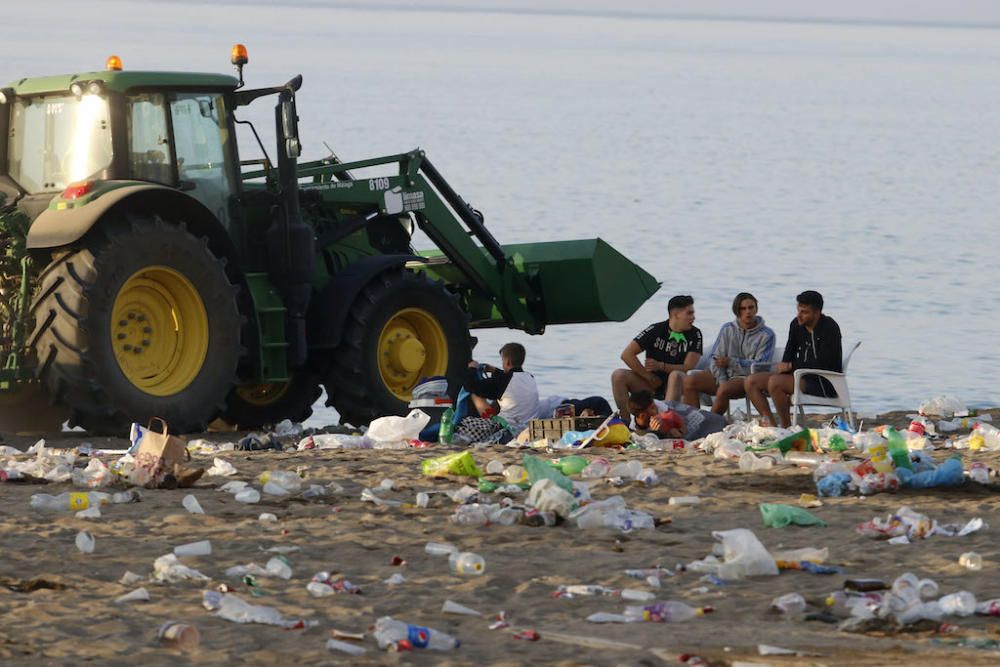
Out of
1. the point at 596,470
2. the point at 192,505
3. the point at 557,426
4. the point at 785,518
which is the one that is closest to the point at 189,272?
the point at 557,426

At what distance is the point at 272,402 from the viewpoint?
505 inches

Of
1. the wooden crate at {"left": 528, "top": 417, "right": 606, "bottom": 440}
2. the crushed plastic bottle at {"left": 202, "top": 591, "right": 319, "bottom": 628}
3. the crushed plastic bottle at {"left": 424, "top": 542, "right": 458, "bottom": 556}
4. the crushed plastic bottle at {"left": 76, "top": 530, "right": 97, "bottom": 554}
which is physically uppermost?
the wooden crate at {"left": 528, "top": 417, "right": 606, "bottom": 440}

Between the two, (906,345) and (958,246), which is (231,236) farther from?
(958,246)

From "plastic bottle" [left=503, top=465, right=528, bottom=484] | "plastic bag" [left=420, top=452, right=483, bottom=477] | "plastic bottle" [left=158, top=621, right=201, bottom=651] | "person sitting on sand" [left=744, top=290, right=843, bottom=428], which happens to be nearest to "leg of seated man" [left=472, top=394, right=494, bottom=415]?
"person sitting on sand" [left=744, top=290, right=843, bottom=428]

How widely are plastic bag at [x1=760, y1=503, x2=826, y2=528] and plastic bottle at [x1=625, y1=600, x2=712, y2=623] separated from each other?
1.56 meters

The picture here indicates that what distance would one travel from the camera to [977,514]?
8.46 meters

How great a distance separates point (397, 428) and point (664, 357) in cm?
229

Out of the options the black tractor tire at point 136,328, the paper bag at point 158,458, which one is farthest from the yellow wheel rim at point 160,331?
the paper bag at point 158,458

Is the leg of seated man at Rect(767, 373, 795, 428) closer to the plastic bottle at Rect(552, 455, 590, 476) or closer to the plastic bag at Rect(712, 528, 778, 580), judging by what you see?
the plastic bottle at Rect(552, 455, 590, 476)

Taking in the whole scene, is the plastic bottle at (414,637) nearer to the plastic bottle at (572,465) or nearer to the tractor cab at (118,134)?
the plastic bottle at (572,465)

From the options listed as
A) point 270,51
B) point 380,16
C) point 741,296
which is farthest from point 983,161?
point 380,16

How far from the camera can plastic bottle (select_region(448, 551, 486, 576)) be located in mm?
7281

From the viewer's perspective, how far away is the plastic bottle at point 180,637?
616 cm

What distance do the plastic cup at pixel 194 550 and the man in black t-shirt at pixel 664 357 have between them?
209 inches
